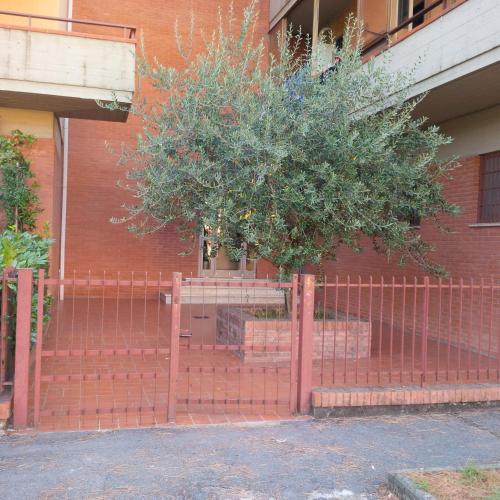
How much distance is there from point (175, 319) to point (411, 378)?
264cm

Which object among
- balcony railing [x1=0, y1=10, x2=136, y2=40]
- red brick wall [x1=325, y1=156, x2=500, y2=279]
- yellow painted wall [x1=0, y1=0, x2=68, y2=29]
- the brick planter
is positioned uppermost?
yellow painted wall [x1=0, y1=0, x2=68, y2=29]

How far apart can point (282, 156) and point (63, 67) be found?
149 inches

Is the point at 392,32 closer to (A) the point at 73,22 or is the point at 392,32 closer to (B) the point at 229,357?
(A) the point at 73,22

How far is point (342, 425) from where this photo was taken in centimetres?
524

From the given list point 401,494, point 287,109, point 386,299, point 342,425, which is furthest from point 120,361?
point 386,299

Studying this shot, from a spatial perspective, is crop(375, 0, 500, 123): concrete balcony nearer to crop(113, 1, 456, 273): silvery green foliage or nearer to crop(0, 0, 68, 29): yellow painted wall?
crop(113, 1, 456, 273): silvery green foliage

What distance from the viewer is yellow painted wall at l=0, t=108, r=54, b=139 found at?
28.7 ft

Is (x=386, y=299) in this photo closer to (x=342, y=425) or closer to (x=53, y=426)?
(x=342, y=425)

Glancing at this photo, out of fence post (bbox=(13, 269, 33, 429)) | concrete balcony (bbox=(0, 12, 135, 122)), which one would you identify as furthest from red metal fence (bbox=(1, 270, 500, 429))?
concrete balcony (bbox=(0, 12, 135, 122))

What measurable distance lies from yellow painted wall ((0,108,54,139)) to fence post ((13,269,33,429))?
4.82 meters

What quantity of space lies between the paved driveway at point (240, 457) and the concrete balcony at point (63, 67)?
5.20 meters

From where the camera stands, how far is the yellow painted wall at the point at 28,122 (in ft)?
28.7

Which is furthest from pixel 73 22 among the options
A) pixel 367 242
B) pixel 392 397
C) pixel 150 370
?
pixel 392 397

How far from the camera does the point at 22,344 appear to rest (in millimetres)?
4824
